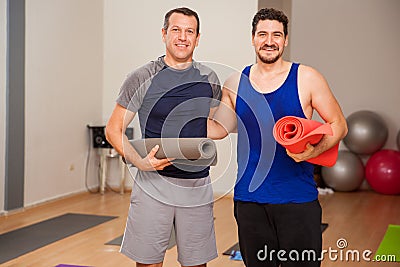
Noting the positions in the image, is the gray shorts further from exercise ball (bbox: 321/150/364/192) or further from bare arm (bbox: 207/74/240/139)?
exercise ball (bbox: 321/150/364/192)

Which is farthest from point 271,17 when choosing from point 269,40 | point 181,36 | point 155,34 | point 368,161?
point 368,161

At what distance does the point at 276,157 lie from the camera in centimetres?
221

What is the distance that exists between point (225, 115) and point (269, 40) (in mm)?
351

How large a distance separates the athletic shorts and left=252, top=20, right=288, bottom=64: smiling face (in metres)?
0.53

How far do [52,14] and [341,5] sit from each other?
11.8 ft

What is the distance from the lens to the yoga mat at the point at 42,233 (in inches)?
174

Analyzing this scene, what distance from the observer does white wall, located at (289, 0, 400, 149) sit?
7.65 meters

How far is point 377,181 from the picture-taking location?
7199 mm

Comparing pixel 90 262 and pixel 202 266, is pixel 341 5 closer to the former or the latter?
pixel 90 262

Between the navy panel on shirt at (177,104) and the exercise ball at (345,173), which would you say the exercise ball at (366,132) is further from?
the navy panel on shirt at (177,104)

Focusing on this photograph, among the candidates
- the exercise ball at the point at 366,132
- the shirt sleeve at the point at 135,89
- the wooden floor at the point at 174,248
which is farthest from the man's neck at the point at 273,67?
the exercise ball at the point at 366,132

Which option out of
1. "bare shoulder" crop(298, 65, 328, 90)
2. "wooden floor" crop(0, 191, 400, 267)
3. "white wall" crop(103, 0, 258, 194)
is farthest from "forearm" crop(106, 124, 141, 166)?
"white wall" crop(103, 0, 258, 194)

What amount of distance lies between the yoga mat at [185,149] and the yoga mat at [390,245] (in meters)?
2.31

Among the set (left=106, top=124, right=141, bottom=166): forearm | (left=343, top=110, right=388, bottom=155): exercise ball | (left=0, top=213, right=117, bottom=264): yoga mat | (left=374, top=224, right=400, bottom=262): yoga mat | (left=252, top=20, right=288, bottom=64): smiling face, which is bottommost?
(left=0, top=213, right=117, bottom=264): yoga mat
